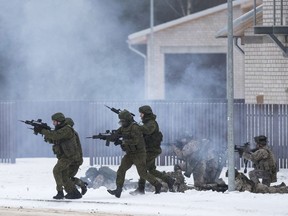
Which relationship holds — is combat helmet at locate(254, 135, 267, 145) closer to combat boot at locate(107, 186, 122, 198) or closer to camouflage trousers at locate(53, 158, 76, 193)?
combat boot at locate(107, 186, 122, 198)

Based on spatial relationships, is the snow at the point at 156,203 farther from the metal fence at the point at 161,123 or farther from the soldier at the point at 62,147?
the metal fence at the point at 161,123

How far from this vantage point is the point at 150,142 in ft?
72.6

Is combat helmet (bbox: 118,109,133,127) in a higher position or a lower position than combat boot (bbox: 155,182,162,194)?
higher

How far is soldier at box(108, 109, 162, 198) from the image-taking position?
2133cm

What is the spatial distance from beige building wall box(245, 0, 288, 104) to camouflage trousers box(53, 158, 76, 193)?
342 inches

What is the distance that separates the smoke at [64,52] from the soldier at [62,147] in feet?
94.0

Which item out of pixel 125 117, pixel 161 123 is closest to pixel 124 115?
pixel 125 117

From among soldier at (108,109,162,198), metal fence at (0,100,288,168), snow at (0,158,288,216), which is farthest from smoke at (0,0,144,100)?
soldier at (108,109,162,198)

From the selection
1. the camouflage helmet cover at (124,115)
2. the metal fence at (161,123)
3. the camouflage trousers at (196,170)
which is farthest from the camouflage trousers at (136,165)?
the metal fence at (161,123)

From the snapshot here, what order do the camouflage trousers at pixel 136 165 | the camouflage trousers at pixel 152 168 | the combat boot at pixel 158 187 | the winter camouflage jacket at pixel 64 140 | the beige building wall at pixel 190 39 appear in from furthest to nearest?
the beige building wall at pixel 190 39 < the camouflage trousers at pixel 152 168 < the combat boot at pixel 158 187 < the camouflage trousers at pixel 136 165 < the winter camouflage jacket at pixel 64 140

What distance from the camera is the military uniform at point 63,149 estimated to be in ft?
68.8

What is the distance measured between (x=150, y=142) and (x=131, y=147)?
33.3 inches

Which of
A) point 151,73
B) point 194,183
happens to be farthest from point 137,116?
point 151,73

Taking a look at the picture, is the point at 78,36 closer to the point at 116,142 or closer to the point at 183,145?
the point at 183,145
